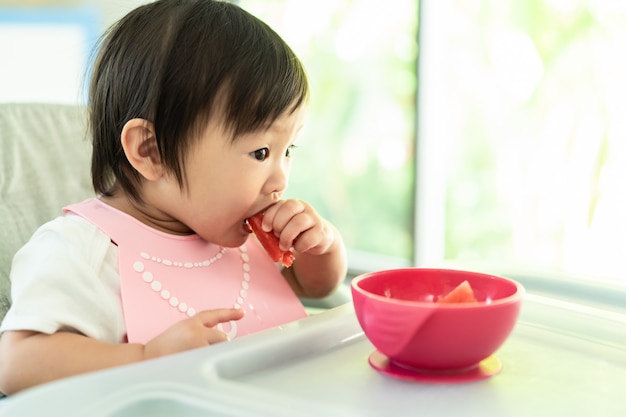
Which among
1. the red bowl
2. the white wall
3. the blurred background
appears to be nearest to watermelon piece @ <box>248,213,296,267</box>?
the red bowl

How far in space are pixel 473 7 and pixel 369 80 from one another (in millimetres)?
401

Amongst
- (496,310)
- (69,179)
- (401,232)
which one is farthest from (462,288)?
(401,232)

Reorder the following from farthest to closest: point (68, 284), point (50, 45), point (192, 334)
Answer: point (50, 45), point (68, 284), point (192, 334)

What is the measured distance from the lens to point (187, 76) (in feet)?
3.10

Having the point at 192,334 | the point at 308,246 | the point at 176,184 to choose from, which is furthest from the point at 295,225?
the point at 192,334

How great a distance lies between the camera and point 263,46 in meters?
0.99

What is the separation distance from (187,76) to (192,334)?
343 millimetres

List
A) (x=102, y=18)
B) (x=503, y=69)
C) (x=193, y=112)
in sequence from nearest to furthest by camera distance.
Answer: (x=193, y=112), (x=102, y=18), (x=503, y=69)

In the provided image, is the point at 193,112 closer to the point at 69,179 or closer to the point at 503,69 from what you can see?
the point at 69,179

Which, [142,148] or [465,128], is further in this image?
[465,128]

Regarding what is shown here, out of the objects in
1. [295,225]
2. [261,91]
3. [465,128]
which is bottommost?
[465,128]

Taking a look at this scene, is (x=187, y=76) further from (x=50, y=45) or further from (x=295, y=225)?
(x=50, y=45)

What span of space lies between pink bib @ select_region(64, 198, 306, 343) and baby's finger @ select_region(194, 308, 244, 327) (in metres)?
0.17

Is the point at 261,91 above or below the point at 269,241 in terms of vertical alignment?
above
